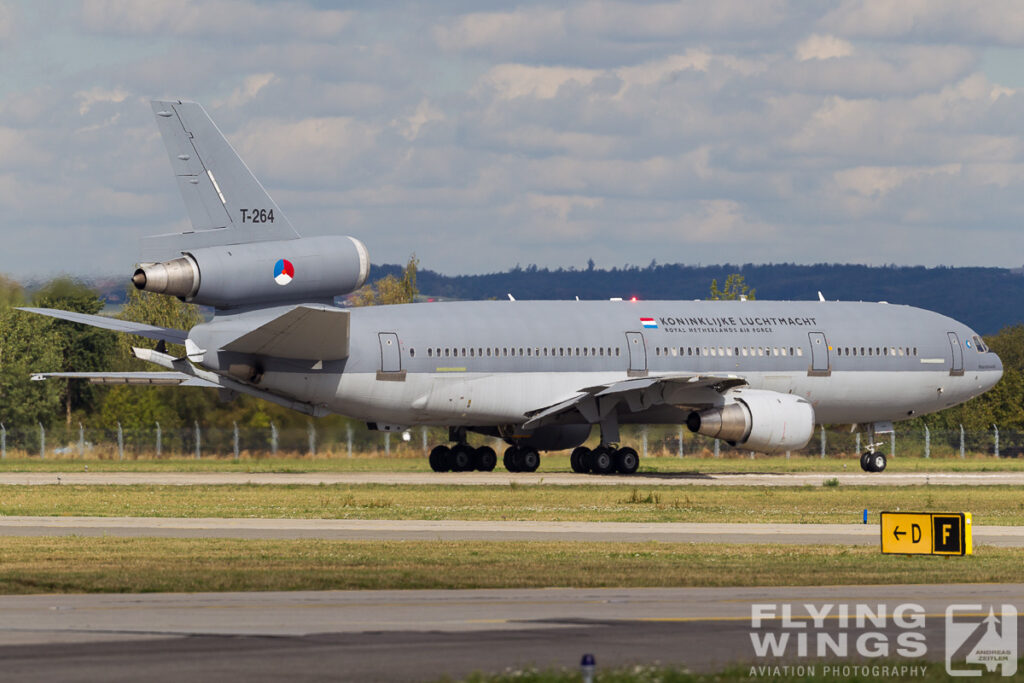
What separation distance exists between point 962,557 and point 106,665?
15.1 meters

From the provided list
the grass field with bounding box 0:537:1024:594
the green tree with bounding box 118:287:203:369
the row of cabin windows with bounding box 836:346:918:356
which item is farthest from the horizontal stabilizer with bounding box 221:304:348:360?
the green tree with bounding box 118:287:203:369

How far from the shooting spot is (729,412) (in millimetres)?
48094

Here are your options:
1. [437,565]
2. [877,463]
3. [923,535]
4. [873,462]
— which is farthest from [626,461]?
[437,565]

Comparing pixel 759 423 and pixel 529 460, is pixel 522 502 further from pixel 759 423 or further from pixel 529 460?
pixel 529 460

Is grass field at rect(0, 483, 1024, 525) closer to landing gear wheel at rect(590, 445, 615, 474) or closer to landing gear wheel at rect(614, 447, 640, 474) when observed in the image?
landing gear wheel at rect(614, 447, 640, 474)

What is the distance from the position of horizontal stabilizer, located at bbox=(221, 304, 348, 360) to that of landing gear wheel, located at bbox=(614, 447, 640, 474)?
9.60 metres

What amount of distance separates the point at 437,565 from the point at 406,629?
6.91 m

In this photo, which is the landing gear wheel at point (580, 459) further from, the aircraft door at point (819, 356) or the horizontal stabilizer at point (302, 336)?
the horizontal stabilizer at point (302, 336)

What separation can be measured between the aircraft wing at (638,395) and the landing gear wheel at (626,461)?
1306 mm

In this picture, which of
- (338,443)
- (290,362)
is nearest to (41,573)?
(290,362)

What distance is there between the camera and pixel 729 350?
52281 millimetres

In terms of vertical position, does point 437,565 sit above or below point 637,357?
below

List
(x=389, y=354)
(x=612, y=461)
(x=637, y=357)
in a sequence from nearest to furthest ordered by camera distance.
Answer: (x=389, y=354), (x=612, y=461), (x=637, y=357)

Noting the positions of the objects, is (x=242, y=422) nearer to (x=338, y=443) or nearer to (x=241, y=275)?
(x=338, y=443)
